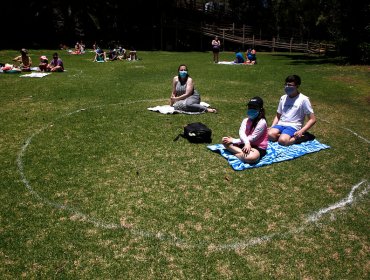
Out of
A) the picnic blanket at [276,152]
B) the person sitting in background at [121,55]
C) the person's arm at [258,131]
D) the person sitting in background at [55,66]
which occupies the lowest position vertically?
the picnic blanket at [276,152]

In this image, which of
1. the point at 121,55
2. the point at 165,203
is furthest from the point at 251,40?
the point at 165,203

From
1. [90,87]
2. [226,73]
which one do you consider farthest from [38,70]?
[226,73]

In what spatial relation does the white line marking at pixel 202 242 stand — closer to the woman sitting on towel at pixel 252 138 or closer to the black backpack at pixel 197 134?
the woman sitting on towel at pixel 252 138

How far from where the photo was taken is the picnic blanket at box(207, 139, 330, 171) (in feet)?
24.3

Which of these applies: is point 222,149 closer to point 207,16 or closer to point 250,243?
point 250,243

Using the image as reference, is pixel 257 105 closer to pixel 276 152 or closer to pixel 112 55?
pixel 276 152

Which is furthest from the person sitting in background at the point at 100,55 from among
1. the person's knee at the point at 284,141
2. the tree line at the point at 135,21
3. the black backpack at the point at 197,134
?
the person's knee at the point at 284,141

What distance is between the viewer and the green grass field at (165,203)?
15.0 feet

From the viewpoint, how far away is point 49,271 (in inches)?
172

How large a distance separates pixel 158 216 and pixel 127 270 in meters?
1.24

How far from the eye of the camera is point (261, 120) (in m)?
7.46

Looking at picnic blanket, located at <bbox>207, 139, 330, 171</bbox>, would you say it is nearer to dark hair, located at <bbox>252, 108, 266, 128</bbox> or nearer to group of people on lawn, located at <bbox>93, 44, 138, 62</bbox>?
dark hair, located at <bbox>252, 108, 266, 128</bbox>

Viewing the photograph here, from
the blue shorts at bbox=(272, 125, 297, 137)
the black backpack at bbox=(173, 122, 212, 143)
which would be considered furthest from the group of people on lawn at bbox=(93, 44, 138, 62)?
the blue shorts at bbox=(272, 125, 297, 137)

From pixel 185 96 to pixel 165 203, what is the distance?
613 centimetres
